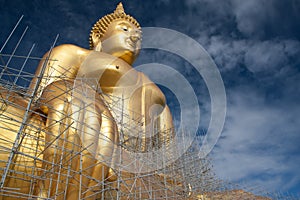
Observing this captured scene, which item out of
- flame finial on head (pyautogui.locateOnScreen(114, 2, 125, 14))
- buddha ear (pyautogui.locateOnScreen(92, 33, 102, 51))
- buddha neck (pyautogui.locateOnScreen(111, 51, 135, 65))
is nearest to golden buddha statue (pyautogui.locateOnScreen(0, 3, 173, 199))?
buddha neck (pyautogui.locateOnScreen(111, 51, 135, 65))

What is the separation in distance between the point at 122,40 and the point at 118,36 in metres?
0.17

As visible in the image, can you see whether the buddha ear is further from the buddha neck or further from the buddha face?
the buddha neck

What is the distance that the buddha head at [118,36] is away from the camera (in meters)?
7.50

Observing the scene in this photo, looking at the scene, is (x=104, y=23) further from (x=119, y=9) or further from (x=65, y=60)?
(x=65, y=60)

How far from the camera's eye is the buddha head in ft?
24.6

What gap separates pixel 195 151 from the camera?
7047mm

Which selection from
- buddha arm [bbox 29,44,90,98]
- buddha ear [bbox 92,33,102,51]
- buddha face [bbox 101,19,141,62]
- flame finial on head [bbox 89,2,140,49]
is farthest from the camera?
flame finial on head [bbox 89,2,140,49]

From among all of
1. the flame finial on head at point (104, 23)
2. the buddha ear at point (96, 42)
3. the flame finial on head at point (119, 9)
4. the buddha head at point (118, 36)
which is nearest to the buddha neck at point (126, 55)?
the buddha head at point (118, 36)

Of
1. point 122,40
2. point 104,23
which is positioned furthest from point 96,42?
point 122,40

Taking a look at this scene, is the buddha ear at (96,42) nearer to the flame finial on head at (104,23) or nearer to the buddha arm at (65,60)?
the flame finial on head at (104,23)

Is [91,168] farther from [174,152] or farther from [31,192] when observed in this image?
[174,152]

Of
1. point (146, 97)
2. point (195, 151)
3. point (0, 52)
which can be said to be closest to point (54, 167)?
point (0, 52)

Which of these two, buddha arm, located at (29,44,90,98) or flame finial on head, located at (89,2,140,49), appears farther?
flame finial on head, located at (89,2,140,49)

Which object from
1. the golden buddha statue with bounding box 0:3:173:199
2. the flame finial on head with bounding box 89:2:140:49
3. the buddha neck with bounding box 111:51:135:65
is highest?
the flame finial on head with bounding box 89:2:140:49
